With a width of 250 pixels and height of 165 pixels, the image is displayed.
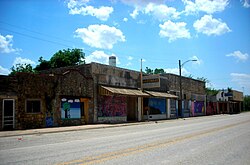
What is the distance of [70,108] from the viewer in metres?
23.4

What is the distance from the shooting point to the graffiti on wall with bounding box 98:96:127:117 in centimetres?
2661

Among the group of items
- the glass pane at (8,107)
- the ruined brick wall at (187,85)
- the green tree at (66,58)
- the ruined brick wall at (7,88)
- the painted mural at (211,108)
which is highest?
the green tree at (66,58)

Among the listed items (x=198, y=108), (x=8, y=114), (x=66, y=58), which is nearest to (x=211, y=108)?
Answer: (x=198, y=108)

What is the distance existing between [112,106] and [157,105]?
9771mm

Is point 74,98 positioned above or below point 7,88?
below

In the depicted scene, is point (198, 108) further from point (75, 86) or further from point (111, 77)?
point (75, 86)

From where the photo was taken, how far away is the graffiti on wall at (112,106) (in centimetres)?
2661

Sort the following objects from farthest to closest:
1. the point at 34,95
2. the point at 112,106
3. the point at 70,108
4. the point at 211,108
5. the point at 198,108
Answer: the point at 211,108 → the point at 198,108 → the point at 112,106 → the point at 70,108 → the point at 34,95

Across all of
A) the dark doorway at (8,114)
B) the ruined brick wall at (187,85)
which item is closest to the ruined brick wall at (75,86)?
the dark doorway at (8,114)

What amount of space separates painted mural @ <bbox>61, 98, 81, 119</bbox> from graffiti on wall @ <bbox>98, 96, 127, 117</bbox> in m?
2.81

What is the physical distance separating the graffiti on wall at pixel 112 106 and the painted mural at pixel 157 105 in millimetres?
5646

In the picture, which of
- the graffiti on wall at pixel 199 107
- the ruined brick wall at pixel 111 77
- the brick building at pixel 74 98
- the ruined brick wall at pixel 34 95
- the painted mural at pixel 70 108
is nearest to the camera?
the brick building at pixel 74 98

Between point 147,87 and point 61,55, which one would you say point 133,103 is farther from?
point 61,55

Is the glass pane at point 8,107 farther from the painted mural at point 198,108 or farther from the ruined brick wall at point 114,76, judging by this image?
the painted mural at point 198,108
